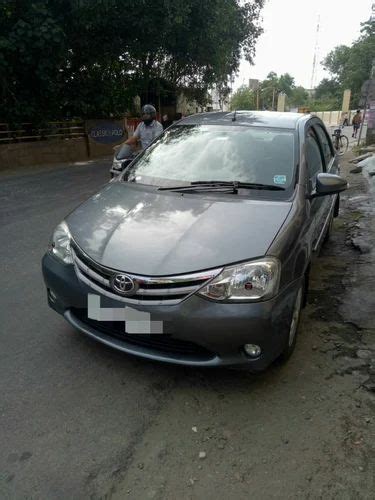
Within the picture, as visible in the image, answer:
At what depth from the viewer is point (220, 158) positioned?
11.6ft

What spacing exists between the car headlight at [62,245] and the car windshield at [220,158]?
33.6 inches

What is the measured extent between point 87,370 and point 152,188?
1461 mm

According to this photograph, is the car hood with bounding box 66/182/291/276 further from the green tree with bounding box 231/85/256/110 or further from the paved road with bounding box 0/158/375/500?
the green tree with bounding box 231/85/256/110

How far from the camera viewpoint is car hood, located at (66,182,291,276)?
94.7 inches

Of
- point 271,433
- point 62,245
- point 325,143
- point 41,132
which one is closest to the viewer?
point 271,433

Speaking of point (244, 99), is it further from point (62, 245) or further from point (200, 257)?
point (200, 257)

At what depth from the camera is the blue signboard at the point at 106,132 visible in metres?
15.6

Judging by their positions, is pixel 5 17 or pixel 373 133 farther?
pixel 373 133

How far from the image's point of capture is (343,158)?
48.5 feet

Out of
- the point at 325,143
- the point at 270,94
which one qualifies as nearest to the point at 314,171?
the point at 325,143

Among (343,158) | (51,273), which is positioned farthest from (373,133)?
(51,273)

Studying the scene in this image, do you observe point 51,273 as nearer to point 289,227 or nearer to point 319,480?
point 289,227

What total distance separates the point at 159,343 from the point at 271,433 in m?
0.79

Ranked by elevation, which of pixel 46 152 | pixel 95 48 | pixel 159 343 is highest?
pixel 95 48
